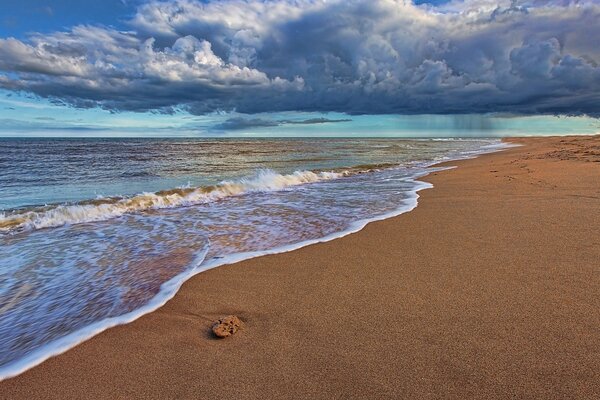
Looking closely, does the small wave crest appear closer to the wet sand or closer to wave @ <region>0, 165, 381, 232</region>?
wave @ <region>0, 165, 381, 232</region>

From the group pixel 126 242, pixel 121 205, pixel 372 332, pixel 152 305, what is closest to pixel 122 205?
pixel 121 205

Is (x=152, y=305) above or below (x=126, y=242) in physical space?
above

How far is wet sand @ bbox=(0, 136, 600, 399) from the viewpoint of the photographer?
94.0 inches

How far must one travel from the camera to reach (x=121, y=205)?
10102 millimetres

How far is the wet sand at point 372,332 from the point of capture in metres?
2.39

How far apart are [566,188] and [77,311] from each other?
1036 centimetres

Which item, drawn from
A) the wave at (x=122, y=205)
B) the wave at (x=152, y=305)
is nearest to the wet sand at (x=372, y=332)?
the wave at (x=152, y=305)

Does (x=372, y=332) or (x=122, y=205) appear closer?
(x=372, y=332)

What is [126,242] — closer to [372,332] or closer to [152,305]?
[152,305]

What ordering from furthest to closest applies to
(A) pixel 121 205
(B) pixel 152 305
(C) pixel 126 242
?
(A) pixel 121 205
(C) pixel 126 242
(B) pixel 152 305

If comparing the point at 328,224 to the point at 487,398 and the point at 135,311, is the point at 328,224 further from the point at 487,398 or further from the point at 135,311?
the point at 487,398

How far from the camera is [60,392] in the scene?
8.19ft

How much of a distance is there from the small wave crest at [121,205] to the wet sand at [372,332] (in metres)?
5.85

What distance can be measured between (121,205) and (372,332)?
904 cm
